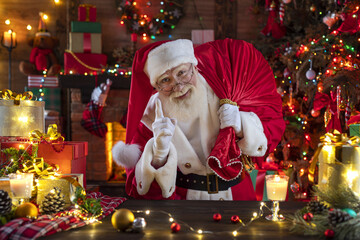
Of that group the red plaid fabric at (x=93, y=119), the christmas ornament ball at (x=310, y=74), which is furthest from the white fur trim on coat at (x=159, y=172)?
the red plaid fabric at (x=93, y=119)

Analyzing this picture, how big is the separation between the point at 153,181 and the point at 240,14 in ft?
11.8

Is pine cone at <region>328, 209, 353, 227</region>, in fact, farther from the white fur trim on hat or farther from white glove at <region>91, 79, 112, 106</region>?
white glove at <region>91, 79, 112, 106</region>

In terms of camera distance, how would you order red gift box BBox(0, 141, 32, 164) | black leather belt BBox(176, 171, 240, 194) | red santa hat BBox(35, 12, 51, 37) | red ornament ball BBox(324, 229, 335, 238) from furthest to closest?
red santa hat BBox(35, 12, 51, 37) → black leather belt BBox(176, 171, 240, 194) → red gift box BBox(0, 141, 32, 164) → red ornament ball BBox(324, 229, 335, 238)

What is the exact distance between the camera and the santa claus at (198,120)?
177 cm

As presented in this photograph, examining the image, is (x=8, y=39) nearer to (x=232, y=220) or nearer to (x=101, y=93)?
(x=101, y=93)

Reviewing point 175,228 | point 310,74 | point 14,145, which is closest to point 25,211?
point 175,228

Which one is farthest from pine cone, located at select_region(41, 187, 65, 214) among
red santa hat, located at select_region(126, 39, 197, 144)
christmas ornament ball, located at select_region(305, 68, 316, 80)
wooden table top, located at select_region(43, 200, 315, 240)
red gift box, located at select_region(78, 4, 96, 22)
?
red gift box, located at select_region(78, 4, 96, 22)

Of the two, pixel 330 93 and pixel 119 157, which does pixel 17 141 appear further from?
pixel 330 93

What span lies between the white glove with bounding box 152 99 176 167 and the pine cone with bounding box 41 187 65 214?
19.3 inches

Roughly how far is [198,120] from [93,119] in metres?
2.72

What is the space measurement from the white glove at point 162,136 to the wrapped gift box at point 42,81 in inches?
132

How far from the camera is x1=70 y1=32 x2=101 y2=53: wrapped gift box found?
4.53m

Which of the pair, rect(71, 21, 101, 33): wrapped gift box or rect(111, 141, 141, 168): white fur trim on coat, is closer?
rect(111, 141, 141, 168): white fur trim on coat

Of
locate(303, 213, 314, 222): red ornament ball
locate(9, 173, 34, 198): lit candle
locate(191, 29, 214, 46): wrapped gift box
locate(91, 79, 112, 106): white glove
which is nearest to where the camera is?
locate(303, 213, 314, 222): red ornament ball
